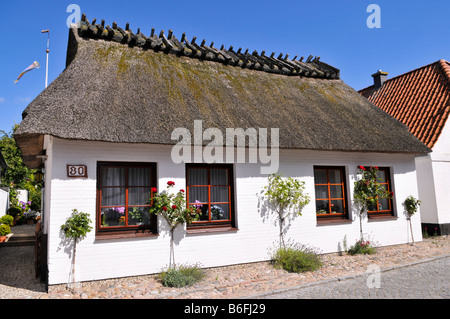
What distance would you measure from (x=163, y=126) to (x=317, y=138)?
11.8 ft

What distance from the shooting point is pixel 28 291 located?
5129 millimetres

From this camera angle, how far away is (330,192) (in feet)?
25.7

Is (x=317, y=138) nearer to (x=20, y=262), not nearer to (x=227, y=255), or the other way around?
(x=227, y=255)

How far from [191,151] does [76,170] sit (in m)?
2.15

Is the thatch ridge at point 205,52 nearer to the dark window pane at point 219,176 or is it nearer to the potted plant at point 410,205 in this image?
the dark window pane at point 219,176

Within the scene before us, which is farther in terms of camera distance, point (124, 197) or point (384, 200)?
point (384, 200)

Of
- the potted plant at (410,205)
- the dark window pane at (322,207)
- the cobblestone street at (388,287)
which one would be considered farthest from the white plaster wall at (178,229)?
the cobblestone street at (388,287)

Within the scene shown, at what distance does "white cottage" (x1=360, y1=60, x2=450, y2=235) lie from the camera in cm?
956

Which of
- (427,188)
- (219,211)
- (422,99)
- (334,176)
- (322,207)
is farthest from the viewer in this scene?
(422,99)

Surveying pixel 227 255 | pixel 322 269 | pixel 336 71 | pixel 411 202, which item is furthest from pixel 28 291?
pixel 336 71

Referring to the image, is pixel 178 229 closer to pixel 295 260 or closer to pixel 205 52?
pixel 295 260

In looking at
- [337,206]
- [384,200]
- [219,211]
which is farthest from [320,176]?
[219,211]

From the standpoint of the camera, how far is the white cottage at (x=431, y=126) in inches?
376

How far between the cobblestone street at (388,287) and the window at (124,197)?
281 cm
